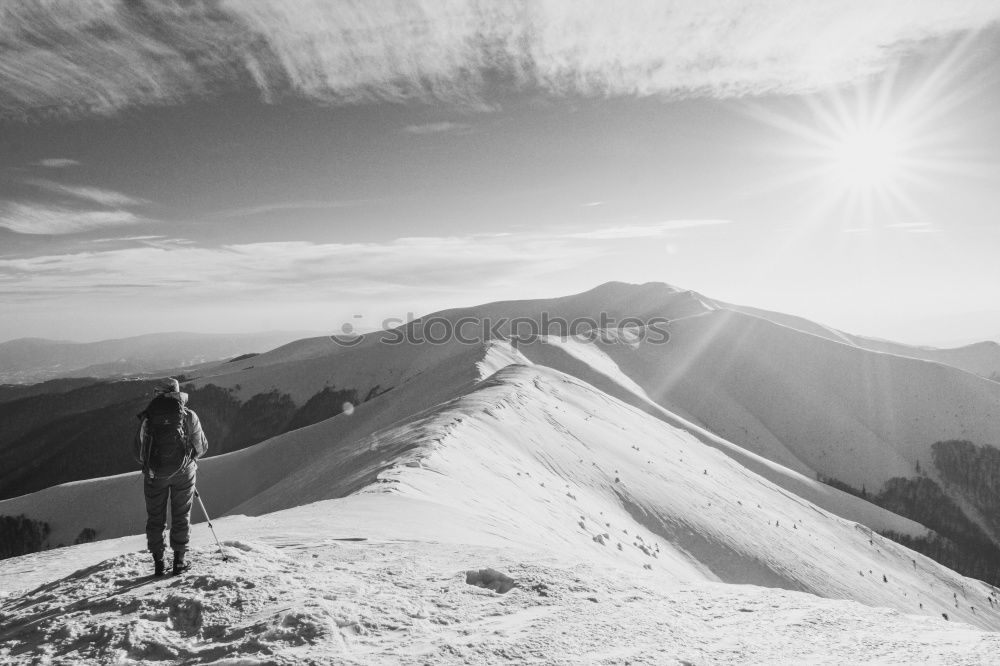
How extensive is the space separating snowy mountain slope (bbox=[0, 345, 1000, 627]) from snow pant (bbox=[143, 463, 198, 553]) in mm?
4861

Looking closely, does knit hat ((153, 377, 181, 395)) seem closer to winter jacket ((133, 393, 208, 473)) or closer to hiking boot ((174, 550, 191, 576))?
winter jacket ((133, 393, 208, 473))

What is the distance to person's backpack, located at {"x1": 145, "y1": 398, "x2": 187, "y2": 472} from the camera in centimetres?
701

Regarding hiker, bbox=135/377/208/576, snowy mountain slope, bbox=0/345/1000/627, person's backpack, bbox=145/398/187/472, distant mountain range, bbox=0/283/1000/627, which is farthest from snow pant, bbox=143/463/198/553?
snowy mountain slope, bbox=0/345/1000/627

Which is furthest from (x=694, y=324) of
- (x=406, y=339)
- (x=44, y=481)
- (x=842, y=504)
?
(x=44, y=481)

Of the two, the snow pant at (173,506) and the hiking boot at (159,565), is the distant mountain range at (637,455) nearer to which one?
the snow pant at (173,506)

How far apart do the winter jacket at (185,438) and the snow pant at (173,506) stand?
7.2 inches

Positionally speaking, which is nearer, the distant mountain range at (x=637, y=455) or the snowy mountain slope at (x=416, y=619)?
the snowy mountain slope at (x=416, y=619)

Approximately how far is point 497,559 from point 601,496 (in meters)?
14.7

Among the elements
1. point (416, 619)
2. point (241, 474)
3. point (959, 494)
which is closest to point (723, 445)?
point (241, 474)

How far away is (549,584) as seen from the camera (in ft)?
24.6

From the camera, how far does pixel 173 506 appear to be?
7105mm

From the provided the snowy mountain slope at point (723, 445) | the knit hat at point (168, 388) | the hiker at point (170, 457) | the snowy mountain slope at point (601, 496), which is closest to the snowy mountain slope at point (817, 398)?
the snowy mountain slope at point (723, 445)

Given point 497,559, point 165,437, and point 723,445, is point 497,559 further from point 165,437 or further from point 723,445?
point 723,445

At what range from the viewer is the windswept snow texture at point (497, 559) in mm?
5473
